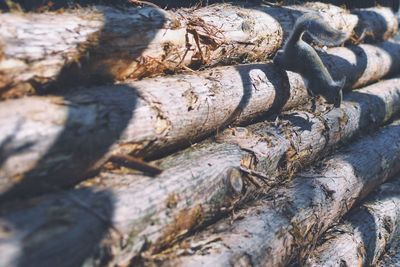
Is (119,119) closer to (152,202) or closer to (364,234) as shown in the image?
(152,202)

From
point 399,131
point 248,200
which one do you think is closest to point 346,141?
point 399,131

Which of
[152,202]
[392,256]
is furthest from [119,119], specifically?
[392,256]

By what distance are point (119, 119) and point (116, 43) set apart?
57cm

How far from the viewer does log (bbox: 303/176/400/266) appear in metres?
3.99

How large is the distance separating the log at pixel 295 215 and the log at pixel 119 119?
64 cm

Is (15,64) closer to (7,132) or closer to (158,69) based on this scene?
(7,132)

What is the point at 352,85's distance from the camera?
20.1 ft

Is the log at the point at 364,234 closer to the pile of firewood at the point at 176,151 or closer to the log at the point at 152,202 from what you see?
the pile of firewood at the point at 176,151

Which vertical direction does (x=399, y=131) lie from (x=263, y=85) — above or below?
below

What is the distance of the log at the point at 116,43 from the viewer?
264 cm

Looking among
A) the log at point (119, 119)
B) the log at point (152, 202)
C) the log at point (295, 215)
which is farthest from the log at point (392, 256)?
the log at point (119, 119)

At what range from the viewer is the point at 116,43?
124 inches

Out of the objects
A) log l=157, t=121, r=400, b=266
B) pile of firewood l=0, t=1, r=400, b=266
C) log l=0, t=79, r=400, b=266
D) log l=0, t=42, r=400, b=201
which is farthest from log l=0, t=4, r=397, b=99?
log l=157, t=121, r=400, b=266

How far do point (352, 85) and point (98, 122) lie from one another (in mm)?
4161
